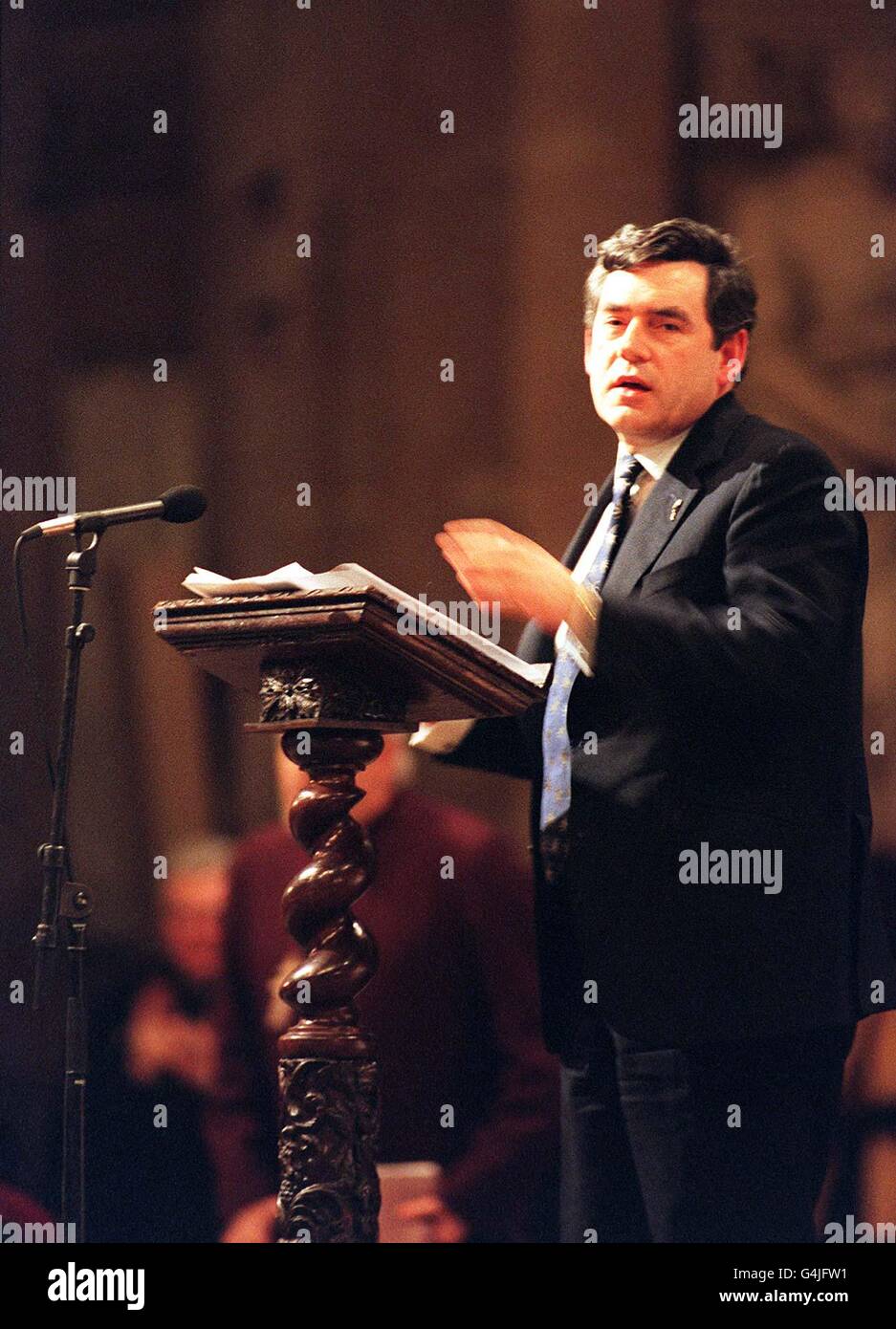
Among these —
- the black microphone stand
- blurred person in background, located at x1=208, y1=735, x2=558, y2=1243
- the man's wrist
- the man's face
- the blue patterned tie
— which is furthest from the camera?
A: blurred person in background, located at x1=208, y1=735, x2=558, y2=1243

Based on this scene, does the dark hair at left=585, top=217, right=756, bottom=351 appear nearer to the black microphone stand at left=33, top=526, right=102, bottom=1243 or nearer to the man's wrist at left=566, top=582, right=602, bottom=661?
the man's wrist at left=566, top=582, right=602, bottom=661

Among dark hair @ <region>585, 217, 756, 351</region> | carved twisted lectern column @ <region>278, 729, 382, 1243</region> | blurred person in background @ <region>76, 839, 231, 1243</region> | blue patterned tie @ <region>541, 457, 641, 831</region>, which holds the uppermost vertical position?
dark hair @ <region>585, 217, 756, 351</region>

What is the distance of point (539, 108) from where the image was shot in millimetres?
4305

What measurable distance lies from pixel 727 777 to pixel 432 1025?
58.0 inches

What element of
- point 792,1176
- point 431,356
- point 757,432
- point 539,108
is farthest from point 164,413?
point 792,1176

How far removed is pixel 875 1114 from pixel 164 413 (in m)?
2.53

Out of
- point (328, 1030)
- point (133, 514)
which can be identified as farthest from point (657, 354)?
point (328, 1030)

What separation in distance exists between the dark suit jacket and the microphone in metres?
0.74

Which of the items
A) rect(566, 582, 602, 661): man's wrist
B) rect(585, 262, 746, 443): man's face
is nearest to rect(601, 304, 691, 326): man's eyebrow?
rect(585, 262, 746, 443): man's face

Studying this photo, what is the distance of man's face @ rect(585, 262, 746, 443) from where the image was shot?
280cm

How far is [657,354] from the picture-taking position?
280 centimetres

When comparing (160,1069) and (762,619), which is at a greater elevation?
(762,619)

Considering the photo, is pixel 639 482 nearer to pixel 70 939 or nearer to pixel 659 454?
pixel 659 454
